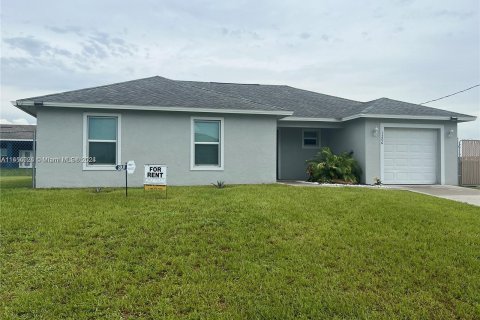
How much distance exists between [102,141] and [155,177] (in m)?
3.91

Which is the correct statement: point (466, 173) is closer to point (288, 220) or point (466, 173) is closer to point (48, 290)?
point (288, 220)

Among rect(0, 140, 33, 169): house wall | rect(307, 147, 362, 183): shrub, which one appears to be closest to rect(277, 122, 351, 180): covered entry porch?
rect(307, 147, 362, 183): shrub

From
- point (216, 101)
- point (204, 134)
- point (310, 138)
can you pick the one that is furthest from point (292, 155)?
point (204, 134)

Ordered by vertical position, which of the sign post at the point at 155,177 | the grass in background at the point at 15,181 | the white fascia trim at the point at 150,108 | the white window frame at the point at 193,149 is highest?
the white fascia trim at the point at 150,108

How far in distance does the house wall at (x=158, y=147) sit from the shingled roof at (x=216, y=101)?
366 mm

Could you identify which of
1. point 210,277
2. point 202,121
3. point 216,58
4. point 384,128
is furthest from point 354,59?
point 210,277

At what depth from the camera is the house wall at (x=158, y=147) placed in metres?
11.4

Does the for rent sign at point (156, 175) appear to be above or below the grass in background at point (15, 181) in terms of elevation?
above

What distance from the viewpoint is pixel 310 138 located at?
16.5 m

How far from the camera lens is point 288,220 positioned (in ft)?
22.4

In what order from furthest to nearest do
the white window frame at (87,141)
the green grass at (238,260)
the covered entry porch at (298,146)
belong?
the covered entry porch at (298,146) → the white window frame at (87,141) → the green grass at (238,260)

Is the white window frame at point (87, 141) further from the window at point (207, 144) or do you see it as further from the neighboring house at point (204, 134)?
the window at point (207, 144)

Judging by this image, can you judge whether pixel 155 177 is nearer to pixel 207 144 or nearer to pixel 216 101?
pixel 207 144

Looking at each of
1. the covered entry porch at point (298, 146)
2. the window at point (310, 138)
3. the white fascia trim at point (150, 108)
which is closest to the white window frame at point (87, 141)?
the white fascia trim at point (150, 108)
